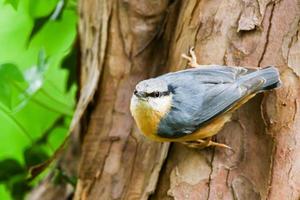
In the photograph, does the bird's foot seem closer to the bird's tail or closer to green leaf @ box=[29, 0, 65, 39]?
the bird's tail

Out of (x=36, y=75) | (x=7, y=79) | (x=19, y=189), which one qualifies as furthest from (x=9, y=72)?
(x=19, y=189)

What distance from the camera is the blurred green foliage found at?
2156 mm

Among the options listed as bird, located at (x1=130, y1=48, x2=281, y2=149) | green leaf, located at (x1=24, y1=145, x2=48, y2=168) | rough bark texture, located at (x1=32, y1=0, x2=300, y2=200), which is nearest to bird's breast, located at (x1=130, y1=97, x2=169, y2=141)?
bird, located at (x1=130, y1=48, x2=281, y2=149)

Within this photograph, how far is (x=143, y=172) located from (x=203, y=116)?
32 centimetres

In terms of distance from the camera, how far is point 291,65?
5.70 ft

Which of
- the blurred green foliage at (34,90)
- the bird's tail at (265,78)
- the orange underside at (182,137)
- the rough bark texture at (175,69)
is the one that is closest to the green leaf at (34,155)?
the blurred green foliage at (34,90)

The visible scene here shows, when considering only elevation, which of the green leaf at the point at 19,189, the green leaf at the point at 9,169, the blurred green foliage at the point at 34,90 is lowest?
the green leaf at the point at 19,189

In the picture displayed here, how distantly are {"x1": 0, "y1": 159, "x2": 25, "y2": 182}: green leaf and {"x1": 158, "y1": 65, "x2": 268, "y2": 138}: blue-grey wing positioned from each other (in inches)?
29.8

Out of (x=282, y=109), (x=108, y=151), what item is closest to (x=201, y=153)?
(x=282, y=109)

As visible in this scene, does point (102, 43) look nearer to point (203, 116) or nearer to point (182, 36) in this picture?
point (182, 36)

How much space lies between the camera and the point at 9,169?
2289 mm

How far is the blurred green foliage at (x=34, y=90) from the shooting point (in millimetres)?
2156

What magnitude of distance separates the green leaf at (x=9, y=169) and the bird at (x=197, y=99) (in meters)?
0.71

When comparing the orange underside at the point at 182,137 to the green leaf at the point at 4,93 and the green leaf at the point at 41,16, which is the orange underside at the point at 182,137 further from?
the green leaf at the point at 41,16
